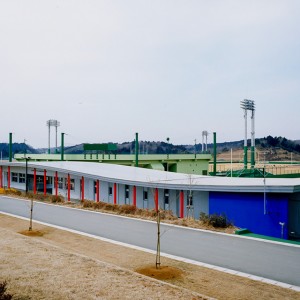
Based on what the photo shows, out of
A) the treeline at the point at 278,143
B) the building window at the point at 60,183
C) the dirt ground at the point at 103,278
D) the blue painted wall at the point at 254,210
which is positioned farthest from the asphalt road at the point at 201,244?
the treeline at the point at 278,143

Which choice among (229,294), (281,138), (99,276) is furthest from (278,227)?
(281,138)

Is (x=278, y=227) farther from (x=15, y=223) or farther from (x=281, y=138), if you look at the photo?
(x=281, y=138)

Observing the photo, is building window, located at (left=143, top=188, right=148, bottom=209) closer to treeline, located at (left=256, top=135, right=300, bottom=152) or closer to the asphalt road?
the asphalt road

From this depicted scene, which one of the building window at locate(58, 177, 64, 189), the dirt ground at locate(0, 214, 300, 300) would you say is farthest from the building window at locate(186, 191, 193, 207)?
the building window at locate(58, 177, 64, 189)

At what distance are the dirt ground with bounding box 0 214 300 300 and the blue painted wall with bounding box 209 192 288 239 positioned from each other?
24.3ft

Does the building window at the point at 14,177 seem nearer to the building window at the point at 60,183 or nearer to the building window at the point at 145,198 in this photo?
the building window at the point at 60,183

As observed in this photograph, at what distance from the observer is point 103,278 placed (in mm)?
10125

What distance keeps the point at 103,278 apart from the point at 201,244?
5.67m

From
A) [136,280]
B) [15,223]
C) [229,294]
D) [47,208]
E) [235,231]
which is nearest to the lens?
[229,294]

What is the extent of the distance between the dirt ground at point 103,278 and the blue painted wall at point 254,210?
24.3ft

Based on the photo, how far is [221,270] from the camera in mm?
11484

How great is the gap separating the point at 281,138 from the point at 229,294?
5751 inches

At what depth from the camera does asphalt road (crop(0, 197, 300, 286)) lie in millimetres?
11805

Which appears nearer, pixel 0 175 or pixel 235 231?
pixel 235 231
